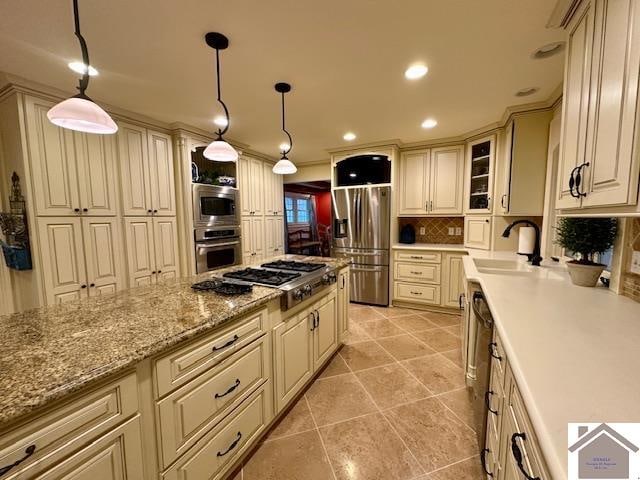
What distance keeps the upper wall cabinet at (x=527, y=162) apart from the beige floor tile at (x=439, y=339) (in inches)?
58.6

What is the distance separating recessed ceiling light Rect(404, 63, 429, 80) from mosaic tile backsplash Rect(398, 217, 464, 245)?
8.09ft

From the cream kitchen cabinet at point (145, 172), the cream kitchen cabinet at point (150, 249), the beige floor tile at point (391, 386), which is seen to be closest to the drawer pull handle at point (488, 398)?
the beige floor tile at point (391, 386)

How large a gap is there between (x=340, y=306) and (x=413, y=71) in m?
2.02

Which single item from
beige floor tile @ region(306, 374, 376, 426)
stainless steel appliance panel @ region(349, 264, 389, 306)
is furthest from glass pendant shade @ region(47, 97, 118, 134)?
stainless steel appliance panel @ region(349, 264, 389, 306)

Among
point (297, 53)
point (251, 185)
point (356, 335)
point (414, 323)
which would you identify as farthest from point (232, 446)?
point (251, 185)

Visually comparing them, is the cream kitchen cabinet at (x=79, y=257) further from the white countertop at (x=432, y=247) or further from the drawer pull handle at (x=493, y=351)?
the white countertop at (x=432, y=247)

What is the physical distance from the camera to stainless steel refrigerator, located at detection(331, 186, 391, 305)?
3.78 m

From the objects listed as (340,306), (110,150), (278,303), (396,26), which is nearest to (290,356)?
(278,303)

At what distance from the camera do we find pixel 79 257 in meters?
2.29

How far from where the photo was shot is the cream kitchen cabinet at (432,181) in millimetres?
3613

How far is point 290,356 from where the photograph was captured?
1.75 meters

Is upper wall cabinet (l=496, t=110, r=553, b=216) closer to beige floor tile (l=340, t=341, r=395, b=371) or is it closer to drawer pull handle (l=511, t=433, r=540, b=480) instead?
beige floor tile (l=340, t=341, r=395, b=371)

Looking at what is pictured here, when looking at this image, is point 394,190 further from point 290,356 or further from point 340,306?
point 290,356

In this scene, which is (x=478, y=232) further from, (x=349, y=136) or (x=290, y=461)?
(x=290, y=461)
